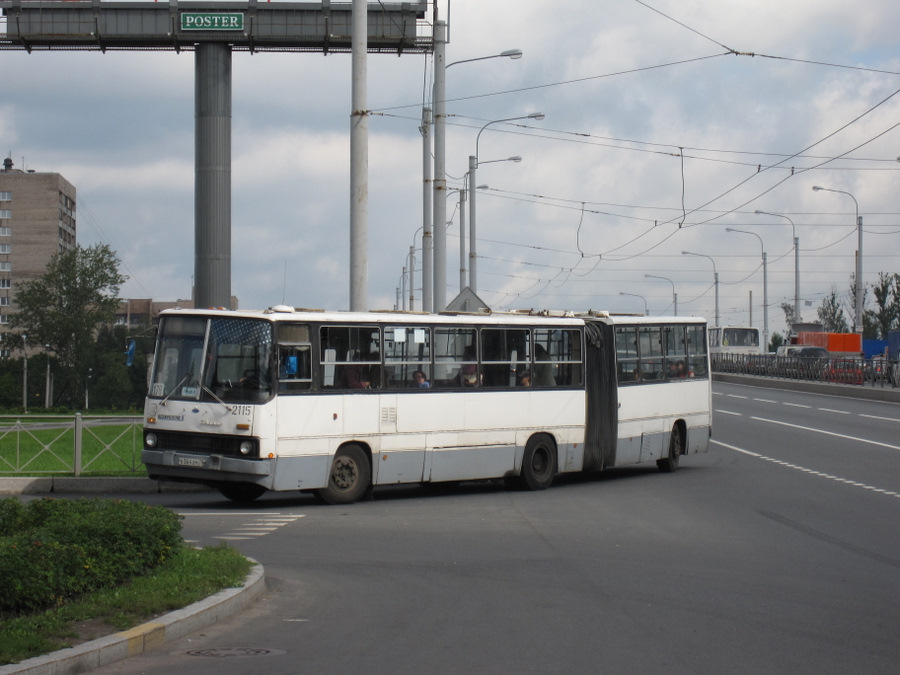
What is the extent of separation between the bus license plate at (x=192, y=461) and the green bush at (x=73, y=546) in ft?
15.4

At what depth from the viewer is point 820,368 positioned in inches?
2130

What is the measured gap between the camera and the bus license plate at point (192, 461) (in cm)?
1498

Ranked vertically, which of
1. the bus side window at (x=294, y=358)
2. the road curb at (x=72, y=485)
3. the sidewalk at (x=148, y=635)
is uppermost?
the bus side window at (x=294, y=358)

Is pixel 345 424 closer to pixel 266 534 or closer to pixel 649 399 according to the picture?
pixel 266 534

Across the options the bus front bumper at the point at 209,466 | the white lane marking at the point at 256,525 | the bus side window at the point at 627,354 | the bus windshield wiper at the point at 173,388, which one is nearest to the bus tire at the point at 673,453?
the bus side window at the point at 627,354

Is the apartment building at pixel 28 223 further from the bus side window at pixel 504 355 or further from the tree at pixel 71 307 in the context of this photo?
the bus side window at pixel 504 355

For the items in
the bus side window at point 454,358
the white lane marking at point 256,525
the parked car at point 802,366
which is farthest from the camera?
the parked car at point 802,366

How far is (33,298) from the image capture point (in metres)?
104

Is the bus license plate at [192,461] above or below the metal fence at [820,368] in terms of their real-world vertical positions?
below

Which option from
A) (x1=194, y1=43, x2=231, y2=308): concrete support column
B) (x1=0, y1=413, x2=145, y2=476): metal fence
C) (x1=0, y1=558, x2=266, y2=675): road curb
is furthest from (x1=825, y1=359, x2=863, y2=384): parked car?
(x1=0, y1=558, x2=266, y2=675): road curb

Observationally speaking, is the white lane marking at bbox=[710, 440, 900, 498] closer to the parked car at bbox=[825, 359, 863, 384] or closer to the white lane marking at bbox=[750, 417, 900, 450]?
the white lane marking at bbox=[750, 417, 900, 450]

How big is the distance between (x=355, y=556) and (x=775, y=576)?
12.8ft

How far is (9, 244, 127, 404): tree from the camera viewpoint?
10456 centimetres

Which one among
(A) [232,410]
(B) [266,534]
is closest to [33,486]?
(A) [232,410]
